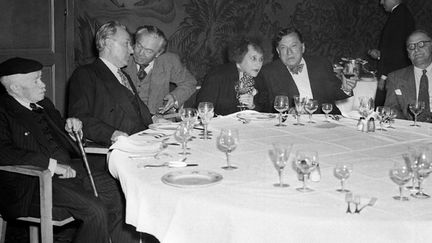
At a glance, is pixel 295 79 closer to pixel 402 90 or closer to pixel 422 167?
pixel 402 90

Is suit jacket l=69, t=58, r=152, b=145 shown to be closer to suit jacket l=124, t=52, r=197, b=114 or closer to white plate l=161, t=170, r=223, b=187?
suit jacket l=124, t=52, r=197, b=114

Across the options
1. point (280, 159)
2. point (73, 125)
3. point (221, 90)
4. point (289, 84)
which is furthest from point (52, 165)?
point (289, 84)

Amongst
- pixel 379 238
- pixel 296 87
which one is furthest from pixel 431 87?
pixel 379 238

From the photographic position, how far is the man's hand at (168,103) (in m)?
4.53

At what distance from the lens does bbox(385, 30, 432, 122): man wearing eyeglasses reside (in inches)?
173

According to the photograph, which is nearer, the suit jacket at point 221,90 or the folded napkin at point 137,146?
the folded napkin at point 137,146

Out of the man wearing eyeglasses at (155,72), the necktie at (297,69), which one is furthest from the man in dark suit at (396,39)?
the man wearing eyeglasses at (155,72)

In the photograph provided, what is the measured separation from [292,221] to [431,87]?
3181 millimetres

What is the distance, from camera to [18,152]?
9.37 ft

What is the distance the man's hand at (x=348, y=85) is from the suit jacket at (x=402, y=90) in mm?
304

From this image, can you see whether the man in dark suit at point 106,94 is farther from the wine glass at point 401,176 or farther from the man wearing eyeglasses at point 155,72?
the wine glass at point 401,176

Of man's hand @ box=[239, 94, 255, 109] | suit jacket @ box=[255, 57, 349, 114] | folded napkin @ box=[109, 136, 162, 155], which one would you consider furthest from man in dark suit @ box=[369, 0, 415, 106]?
folded napkin @ box=[109, 136, 162, 155]

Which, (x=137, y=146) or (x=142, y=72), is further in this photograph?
(x=142, y=72)

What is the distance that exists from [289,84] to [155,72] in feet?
4.03
